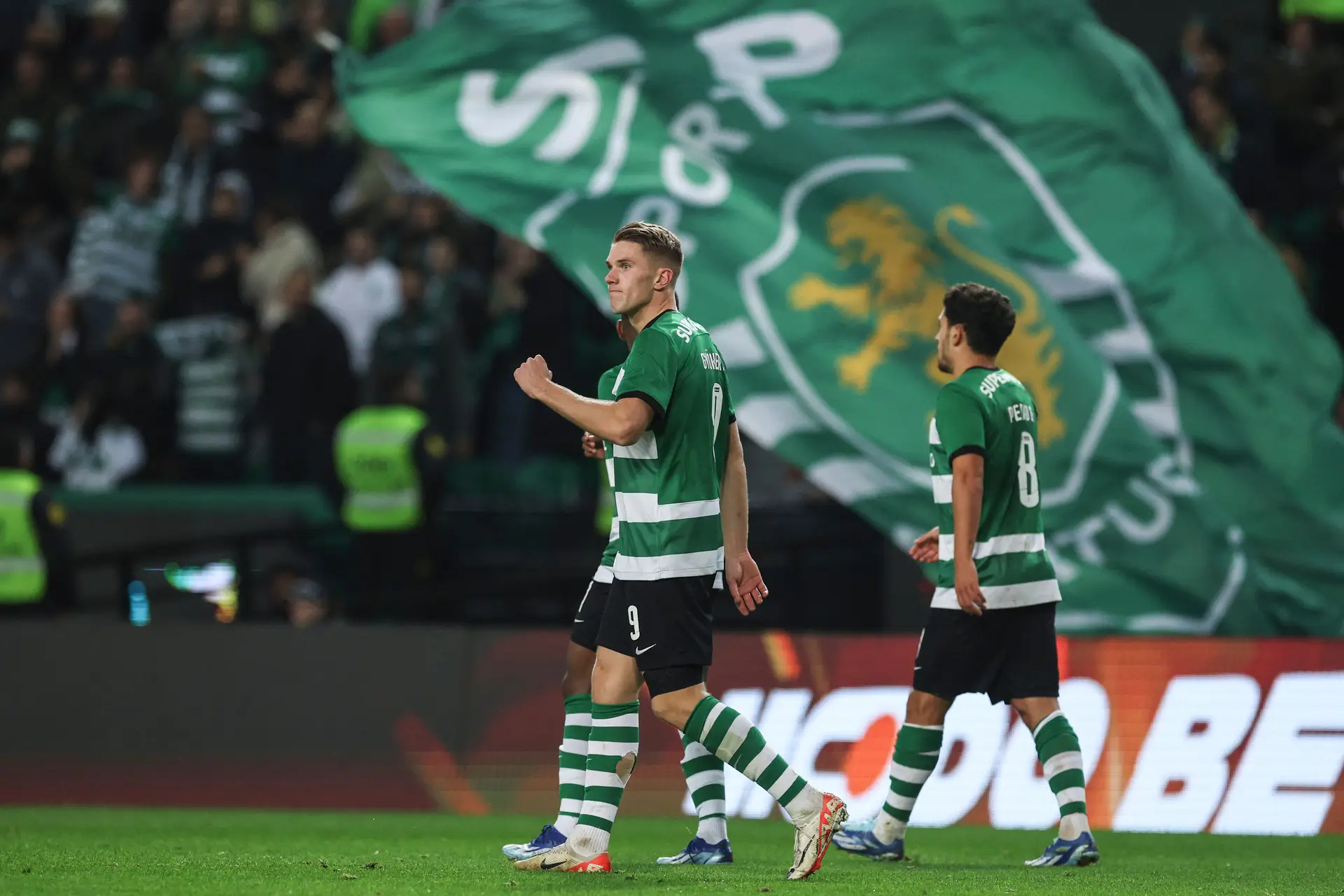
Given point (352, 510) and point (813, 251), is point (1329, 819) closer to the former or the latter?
point (813, 251)

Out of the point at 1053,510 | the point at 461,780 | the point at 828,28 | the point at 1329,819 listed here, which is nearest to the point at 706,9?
the point at 828,28

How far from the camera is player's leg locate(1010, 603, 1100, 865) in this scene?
717 cm

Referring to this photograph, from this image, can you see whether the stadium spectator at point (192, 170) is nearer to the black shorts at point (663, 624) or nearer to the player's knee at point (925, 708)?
the player's knee at point (925, 708)

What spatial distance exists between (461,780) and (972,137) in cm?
444

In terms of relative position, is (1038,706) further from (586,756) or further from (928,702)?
(586,756)

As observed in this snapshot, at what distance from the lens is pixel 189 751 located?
32.9 ft

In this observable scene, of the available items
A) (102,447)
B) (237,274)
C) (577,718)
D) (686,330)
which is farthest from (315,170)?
(686,330)

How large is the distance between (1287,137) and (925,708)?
747 cm

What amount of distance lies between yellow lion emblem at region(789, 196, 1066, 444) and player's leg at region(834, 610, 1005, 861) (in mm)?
2849

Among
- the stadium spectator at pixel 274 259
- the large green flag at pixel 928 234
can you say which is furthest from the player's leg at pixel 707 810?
the stadium spectator at pixel 274 259

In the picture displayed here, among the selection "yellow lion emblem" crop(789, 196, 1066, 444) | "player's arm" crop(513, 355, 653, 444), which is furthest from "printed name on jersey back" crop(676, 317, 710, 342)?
"yellow lion emblem" crop(789, 196, 1066, 444)

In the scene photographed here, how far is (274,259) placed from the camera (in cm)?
1469

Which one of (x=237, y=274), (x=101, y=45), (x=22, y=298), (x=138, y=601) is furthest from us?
(x=101, y=45)

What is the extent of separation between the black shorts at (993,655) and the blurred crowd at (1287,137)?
615cm
